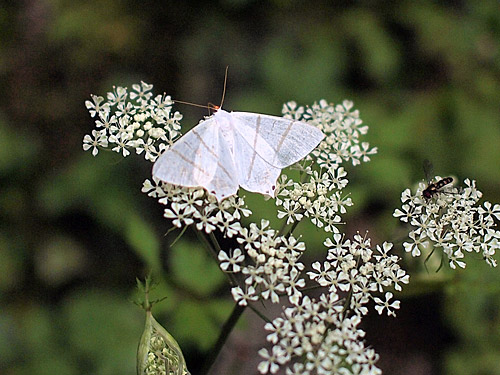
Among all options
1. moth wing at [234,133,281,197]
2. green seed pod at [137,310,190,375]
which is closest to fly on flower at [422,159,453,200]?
moth wing at [234,133,281,197]

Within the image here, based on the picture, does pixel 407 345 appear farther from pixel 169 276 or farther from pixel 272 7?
pixel 272 7

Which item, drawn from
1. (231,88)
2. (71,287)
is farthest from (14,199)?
(231,88)

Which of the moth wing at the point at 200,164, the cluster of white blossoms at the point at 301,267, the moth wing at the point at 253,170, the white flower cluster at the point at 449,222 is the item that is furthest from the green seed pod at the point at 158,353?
the white flower cluster at the point at 449,222

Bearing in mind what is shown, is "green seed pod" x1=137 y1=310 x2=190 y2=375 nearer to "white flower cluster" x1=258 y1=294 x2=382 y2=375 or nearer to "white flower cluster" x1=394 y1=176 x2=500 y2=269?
"white flower cluster" x1=258 y1=294 x2=382 y2=375

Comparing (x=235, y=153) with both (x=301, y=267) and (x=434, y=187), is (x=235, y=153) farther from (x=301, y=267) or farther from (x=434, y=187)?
(x=434, y=187)

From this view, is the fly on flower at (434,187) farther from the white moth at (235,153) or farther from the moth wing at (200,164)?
the moth wing at (200,164)
